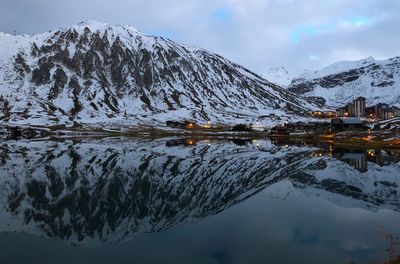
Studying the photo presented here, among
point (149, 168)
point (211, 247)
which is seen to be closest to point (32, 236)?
point (211, 247)

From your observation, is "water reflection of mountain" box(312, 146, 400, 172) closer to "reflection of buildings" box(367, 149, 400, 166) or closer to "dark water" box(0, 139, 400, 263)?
"reflection of buildings" box(367, 149, 400, 166)

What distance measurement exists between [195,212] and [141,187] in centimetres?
1616

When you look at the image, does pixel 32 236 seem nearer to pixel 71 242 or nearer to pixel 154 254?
pixel 71 242

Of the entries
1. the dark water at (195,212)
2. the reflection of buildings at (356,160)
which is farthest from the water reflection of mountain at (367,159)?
the dark water at (195,212)

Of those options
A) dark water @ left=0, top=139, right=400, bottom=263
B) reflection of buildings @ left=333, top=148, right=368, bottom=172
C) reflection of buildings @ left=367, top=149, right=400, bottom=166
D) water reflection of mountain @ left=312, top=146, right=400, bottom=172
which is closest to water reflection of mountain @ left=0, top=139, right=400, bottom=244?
dark water @ left=0, top=139, right=400, bottom=263

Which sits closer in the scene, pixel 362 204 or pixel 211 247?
pixel 211 247

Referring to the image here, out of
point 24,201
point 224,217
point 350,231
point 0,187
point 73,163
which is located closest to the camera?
point 350,231

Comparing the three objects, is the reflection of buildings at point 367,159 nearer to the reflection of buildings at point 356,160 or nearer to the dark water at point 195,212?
the reflection of buildings at point 356,160

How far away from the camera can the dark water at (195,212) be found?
3098 cm

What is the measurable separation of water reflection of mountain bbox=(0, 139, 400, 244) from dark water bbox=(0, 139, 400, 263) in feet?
0.46

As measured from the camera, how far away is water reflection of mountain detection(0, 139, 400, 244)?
40.3 m

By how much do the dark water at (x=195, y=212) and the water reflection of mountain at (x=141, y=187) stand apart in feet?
0.46

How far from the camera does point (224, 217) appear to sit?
42094 mm

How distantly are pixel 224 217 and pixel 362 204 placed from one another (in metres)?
17.0
